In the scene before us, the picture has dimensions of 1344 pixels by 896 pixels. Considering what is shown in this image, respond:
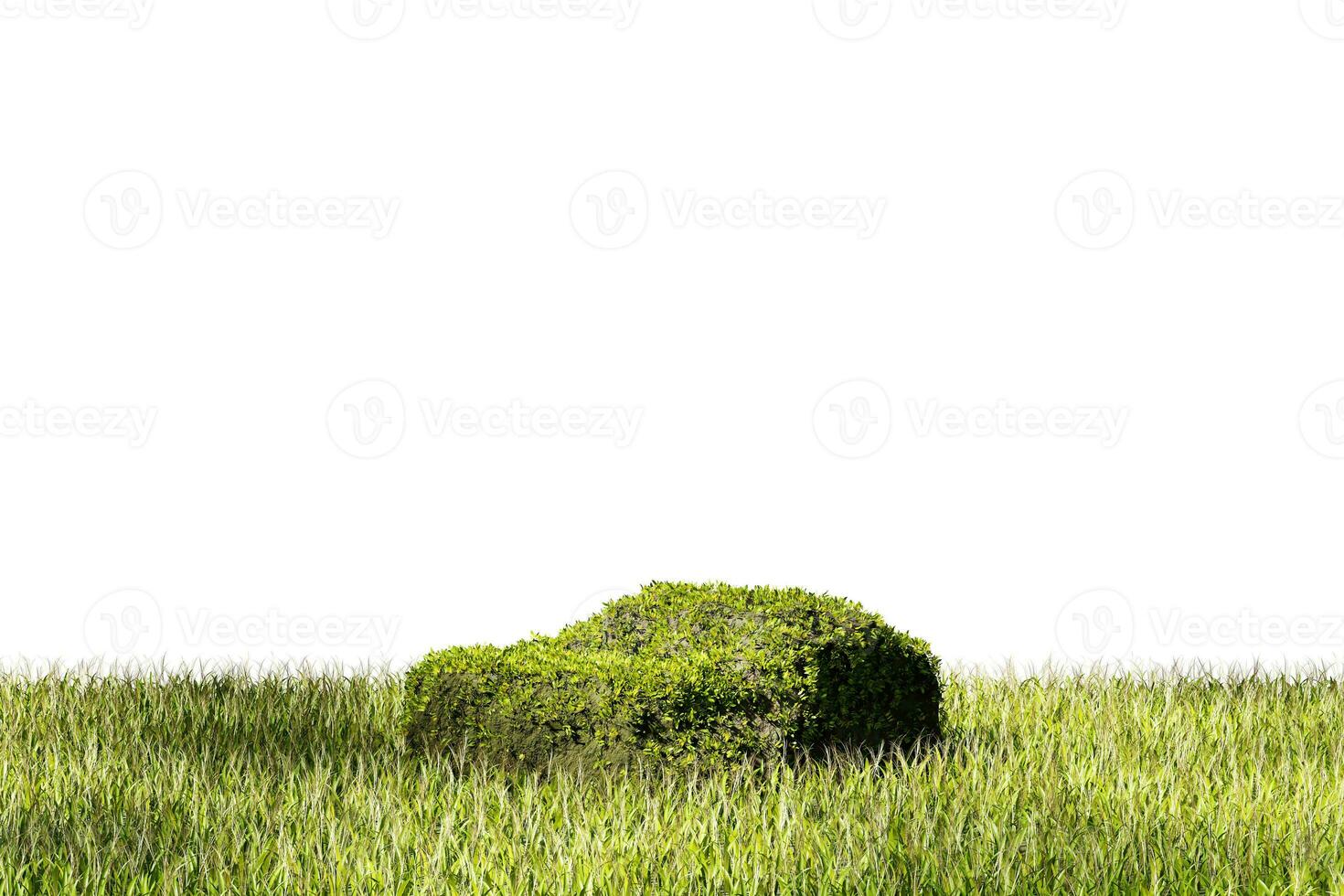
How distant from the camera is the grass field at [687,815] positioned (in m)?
5.07

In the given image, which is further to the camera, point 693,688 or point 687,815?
point 693,688

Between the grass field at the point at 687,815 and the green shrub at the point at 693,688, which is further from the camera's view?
the green shrub at the point at 693,688

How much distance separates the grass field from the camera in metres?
5.07

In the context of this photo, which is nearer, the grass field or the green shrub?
the grass field

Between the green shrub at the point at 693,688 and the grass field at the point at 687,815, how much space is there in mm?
174

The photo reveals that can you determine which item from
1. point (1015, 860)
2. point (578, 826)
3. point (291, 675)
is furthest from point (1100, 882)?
point (291, 675)

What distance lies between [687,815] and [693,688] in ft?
2.44

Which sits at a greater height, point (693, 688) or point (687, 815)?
point (693, 688)

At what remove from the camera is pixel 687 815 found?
5.68 metres

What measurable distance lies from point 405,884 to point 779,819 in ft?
5.40

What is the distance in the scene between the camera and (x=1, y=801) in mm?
6160

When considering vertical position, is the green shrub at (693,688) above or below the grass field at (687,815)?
above

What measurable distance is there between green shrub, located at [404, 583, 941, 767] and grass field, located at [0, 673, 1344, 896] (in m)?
0.17

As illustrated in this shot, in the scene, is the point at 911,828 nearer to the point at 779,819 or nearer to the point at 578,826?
the point at 779,819
